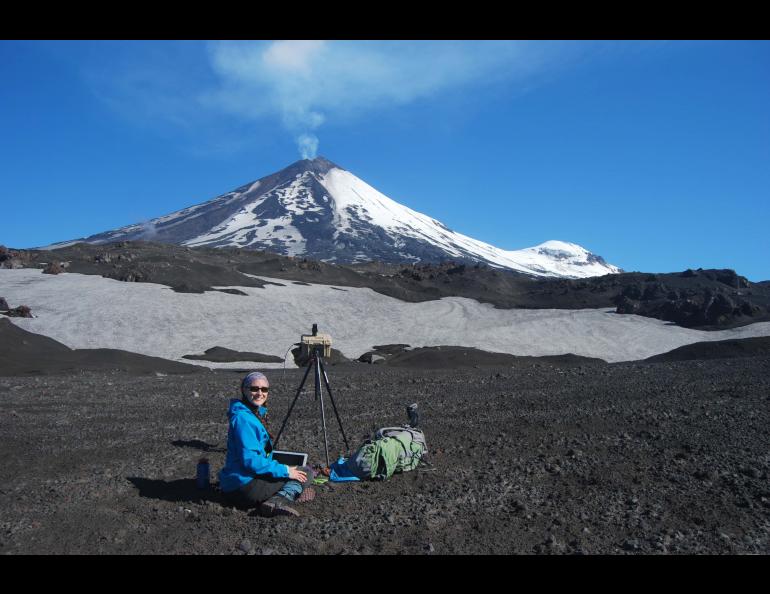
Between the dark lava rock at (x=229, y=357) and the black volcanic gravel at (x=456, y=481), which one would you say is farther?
the dark lava rock at (x=229, y=357)

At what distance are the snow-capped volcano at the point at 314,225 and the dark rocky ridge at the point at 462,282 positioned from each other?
54530 mm

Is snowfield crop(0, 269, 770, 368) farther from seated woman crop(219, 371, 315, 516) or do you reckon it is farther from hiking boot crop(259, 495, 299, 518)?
hiking boot crop(259, 495, 299, 518)

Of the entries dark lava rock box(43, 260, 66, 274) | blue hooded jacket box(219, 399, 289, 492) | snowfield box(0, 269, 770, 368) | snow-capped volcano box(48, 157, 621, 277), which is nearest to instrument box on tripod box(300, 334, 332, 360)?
blue hooded jacket box(219, 399, 289, 492)

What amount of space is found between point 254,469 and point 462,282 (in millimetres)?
56252

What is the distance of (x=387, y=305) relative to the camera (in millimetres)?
43969

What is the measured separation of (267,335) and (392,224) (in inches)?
4880

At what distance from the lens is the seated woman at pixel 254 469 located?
16.9 ft

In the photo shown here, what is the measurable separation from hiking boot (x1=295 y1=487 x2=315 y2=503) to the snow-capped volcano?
356 feet

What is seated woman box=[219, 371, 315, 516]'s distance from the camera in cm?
516

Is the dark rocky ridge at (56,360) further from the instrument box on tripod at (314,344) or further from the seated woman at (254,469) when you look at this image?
the seated woman at (254,469)

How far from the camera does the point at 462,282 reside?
60.5m

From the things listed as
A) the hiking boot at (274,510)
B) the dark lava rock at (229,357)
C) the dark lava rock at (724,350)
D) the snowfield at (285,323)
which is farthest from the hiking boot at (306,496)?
the dark lava rock at (229,357)
